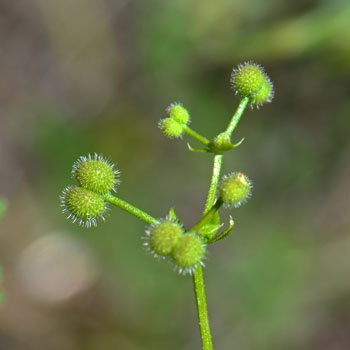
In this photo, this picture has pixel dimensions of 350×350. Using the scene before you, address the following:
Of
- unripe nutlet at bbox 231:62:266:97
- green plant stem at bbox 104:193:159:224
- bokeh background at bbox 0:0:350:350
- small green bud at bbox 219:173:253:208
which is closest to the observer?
small green bud at bbox 219:173:253:208

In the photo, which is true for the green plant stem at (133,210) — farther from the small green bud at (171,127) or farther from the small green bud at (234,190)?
the small green bud at (171,127)

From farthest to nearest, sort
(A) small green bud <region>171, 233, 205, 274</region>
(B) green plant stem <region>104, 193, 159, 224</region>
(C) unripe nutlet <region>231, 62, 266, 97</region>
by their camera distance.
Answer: (C) unripe nutlet <region>231, 62, 266, 97</region> < (B) green plant stem <region>104, 193, 159, 224</region> < (A) small green bud <region>171, 233, 205, 274</region>

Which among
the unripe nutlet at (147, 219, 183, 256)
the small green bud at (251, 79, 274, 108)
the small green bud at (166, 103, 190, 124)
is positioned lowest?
the unripe nutlet at (147, 219, 183, 256)

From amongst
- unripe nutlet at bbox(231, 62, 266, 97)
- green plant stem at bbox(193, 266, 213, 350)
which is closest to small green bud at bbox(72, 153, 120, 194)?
green plant stem at bbox(193, 266, 213, 350)

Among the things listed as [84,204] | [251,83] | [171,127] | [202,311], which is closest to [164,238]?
[202,311]

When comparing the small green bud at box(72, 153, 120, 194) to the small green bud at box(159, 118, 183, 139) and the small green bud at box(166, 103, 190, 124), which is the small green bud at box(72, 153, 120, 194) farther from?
the small green bud at box(166, 103, 190, 124)
